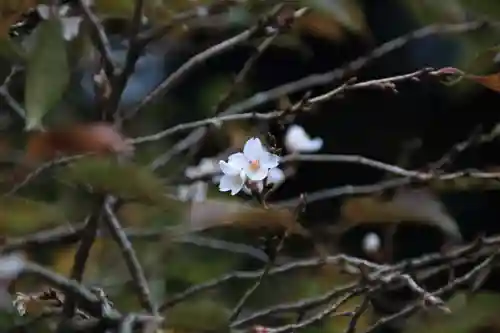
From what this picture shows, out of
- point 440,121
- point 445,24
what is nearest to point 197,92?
point 440,121

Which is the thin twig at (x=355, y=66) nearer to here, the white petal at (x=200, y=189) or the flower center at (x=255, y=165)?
the white petal at (x=200, y=189)

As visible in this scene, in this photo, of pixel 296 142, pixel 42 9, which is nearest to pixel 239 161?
pixel 42 9

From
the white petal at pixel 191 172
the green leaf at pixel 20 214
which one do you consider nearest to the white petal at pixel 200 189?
the white petal at pixel 191 172

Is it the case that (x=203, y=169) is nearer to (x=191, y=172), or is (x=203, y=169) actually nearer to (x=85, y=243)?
(x=191, y=172)

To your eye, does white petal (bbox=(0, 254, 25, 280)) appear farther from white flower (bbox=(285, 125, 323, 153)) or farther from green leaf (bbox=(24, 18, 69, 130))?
white flower (bbox=(285, 125, 323, 153))

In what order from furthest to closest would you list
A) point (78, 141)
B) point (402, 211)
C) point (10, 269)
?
point (402, 211) < point (10, 269) < point (78, 141)

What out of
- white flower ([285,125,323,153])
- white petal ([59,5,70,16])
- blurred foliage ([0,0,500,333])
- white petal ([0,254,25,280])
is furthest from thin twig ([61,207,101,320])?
white flower ([285,125,323,153])
